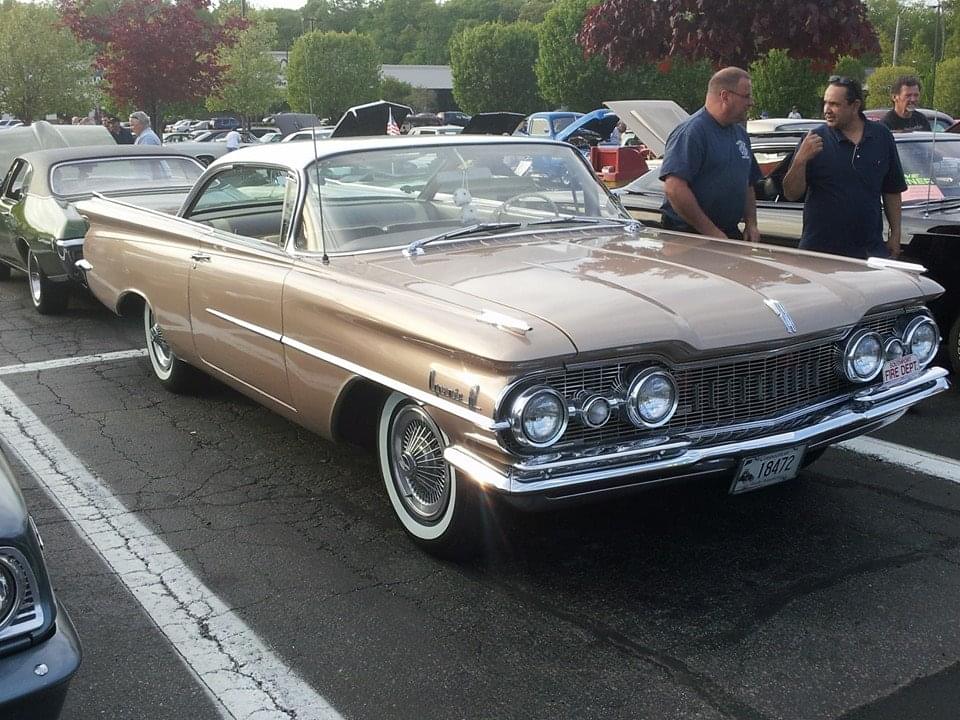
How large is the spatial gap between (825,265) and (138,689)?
3017 millimetres

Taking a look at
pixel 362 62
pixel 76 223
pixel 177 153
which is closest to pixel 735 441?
pixel 76 223

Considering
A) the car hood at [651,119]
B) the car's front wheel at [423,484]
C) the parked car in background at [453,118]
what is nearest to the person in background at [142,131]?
the car hood at [651,119]

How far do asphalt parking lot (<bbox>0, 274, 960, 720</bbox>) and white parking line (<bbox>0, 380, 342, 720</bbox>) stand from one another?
0.03 ft

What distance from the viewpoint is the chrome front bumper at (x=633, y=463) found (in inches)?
128

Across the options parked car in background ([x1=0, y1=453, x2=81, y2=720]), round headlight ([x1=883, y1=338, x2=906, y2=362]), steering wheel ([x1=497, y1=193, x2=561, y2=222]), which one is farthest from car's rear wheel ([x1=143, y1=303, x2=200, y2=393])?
round headlight ([x1=883, y1=338, x2=906, y2=362])

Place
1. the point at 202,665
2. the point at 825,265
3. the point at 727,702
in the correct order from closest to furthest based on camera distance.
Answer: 1. the point at 727,702
2. the point at 202,665
3. the point at 825,265

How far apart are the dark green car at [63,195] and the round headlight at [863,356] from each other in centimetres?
575

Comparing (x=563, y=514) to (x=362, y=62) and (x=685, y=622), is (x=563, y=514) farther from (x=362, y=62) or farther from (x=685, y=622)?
(x=362, y=62)

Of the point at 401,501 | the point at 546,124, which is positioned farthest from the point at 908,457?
the point at 546,124

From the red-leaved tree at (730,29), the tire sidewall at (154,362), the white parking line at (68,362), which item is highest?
the red-leaved tree at (730,29)

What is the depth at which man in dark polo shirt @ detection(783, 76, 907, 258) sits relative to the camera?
5.68 m

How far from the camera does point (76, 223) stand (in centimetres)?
833

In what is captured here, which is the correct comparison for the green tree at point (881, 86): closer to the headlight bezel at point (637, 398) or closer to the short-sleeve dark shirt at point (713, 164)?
the short-sleeve dark shirt at point (713, 164)

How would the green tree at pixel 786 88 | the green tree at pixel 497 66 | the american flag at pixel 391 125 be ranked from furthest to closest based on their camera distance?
the green tree at pixel 497 66 → the green tree at pixel 786 88 → the american flag at pixel 391 125
